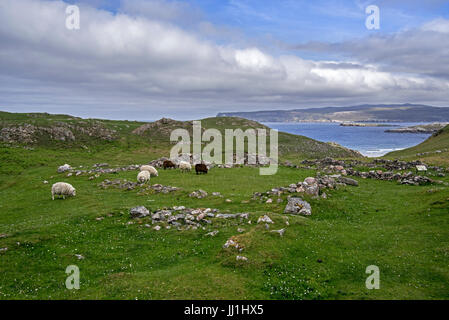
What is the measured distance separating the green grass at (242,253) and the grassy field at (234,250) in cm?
6

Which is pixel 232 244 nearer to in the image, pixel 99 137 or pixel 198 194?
pixel 198 194

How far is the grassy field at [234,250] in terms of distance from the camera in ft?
42.4

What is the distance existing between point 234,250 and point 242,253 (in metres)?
0.60

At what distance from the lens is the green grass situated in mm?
12896

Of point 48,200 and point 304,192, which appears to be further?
point 48,200

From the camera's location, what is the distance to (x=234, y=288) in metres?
12.8

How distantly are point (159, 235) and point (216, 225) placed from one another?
4404 mm

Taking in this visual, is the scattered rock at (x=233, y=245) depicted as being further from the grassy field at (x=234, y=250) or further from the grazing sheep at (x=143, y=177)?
the grazing sheep at (x=143, y=177)

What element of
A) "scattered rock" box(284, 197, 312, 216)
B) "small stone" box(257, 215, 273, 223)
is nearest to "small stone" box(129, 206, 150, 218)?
"small stone" box(257, 215, 273, 223)

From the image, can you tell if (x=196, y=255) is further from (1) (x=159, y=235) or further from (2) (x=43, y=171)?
(2) (x=43, y=171)

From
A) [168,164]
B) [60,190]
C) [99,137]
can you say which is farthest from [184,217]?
[99,137]
